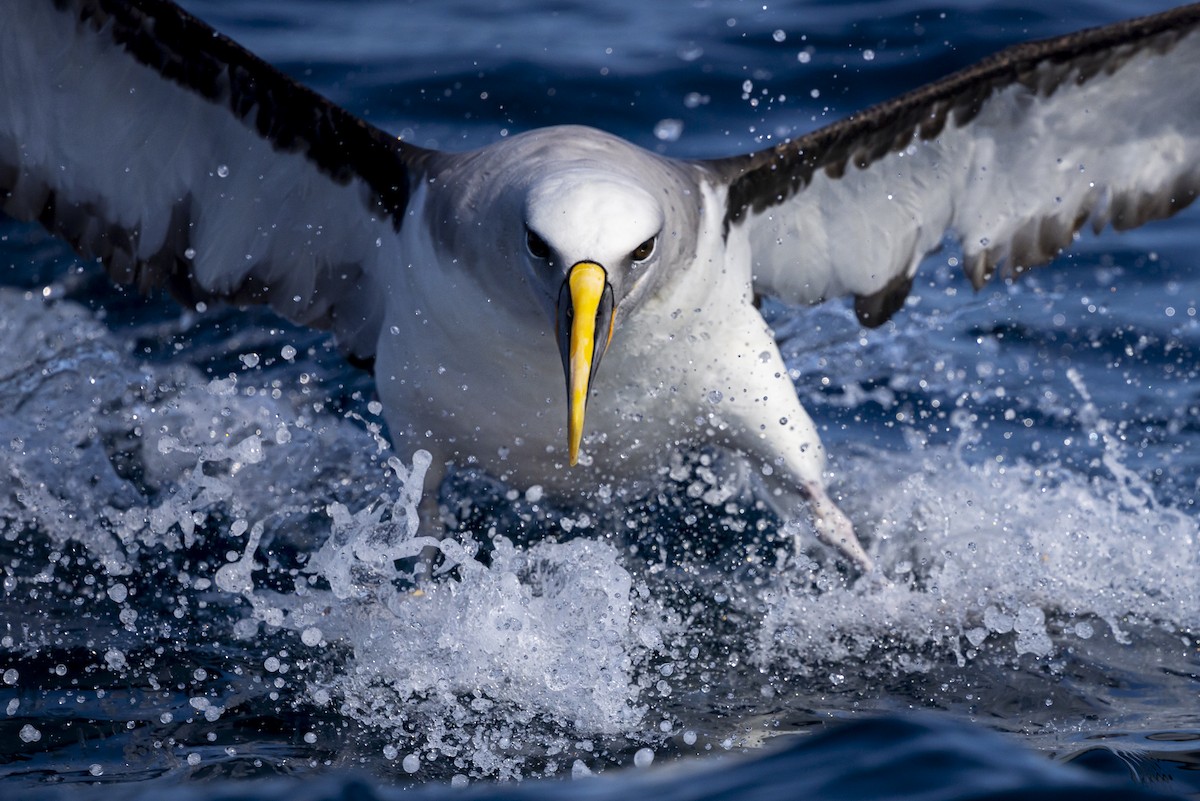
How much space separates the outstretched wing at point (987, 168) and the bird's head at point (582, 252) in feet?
3.99

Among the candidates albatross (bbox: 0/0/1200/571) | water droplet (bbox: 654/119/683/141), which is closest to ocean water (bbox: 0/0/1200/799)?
water droplet (bbox: 654/119/683/141)

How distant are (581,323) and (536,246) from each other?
311mm

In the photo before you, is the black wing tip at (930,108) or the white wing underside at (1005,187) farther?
the white wing underside at (1005,187)

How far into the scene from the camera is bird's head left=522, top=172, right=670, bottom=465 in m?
4.01

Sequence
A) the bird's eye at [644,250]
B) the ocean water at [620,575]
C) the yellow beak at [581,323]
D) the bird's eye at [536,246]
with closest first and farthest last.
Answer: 1. the ocean water at [620,575]
2. the yellow beak at [581,323]
3. the bird's eye at [536,246]
4. the bird's eye at [644,250]

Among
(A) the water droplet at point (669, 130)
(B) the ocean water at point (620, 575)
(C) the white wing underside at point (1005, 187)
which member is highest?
(A) the water droplet at point (669, 130)

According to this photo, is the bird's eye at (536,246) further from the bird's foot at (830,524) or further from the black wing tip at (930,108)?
the bird's foot at (830,524)

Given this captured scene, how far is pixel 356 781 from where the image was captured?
2.50 meters

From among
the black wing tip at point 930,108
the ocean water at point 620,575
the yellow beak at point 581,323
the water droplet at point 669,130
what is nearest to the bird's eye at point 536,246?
the yellow beak at point 581,323

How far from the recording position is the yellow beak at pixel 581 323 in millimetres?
3994

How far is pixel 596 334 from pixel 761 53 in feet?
21.0

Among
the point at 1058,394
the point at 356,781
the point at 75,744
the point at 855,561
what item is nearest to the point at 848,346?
the point at 1058,394

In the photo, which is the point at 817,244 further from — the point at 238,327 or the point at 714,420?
the point at 238,327

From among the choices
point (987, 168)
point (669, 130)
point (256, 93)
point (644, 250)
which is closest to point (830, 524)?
point (987, 168)
